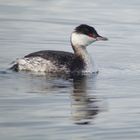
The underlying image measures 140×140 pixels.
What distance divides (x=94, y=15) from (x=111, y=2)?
10.3 ft

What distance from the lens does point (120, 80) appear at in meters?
16.9

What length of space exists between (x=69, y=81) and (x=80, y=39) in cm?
217

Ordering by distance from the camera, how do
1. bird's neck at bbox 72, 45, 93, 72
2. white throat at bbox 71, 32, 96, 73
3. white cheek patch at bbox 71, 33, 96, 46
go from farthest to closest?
white cheek patch at bbox 71, 33, 96, 46, white throat at bbox 71, 32, 96, 73, bird's neck at bbox 72, 45, 93, 72

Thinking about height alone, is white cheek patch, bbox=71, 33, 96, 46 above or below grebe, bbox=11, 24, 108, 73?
above

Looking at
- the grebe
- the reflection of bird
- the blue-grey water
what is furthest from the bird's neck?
the reflection of bird

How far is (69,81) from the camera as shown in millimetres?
16984

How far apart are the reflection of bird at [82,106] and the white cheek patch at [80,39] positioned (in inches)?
102

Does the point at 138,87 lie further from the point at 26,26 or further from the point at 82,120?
the point at 26,26

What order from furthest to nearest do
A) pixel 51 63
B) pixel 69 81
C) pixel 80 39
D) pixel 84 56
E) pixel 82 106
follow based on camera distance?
pixel 80 39, pixel 84 56, pixel 51 63, pixel 69 81, pixel 82 106

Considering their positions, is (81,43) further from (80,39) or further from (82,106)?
(82,106)

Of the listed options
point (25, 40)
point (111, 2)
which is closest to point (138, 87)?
point (25, 40)

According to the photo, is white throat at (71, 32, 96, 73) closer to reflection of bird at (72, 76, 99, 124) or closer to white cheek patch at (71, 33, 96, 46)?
white cheek patch at (71, 33, 96, 46)

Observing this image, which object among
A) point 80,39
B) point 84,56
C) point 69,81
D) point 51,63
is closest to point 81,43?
point 80,39

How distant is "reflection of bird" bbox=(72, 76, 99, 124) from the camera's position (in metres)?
13.2
